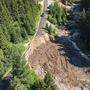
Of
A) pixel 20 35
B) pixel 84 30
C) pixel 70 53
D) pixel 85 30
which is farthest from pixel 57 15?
pixel 70 53

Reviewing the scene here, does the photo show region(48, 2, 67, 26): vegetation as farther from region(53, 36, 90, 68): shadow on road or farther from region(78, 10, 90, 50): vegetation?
region(78, 10, 90, 50): vegetation

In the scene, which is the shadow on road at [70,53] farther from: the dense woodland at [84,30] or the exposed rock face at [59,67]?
the dense woodland at [84,30]

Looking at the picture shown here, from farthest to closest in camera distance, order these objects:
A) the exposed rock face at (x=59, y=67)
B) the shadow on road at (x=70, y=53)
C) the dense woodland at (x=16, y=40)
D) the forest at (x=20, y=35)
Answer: the shadow on road at (x=70, y=53)
the exposed rock face at (x=59, y=67)
the dense woodland at (x=16, y=40)
the forest at (x=20, y=35)

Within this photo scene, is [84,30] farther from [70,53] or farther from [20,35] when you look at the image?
[20,35]

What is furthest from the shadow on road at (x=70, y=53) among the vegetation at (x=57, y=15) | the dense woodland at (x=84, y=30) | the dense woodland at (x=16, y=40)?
→ the dense woodland at (x=16, y=40)

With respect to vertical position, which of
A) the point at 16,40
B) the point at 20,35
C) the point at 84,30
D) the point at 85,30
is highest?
the point at 85,30
